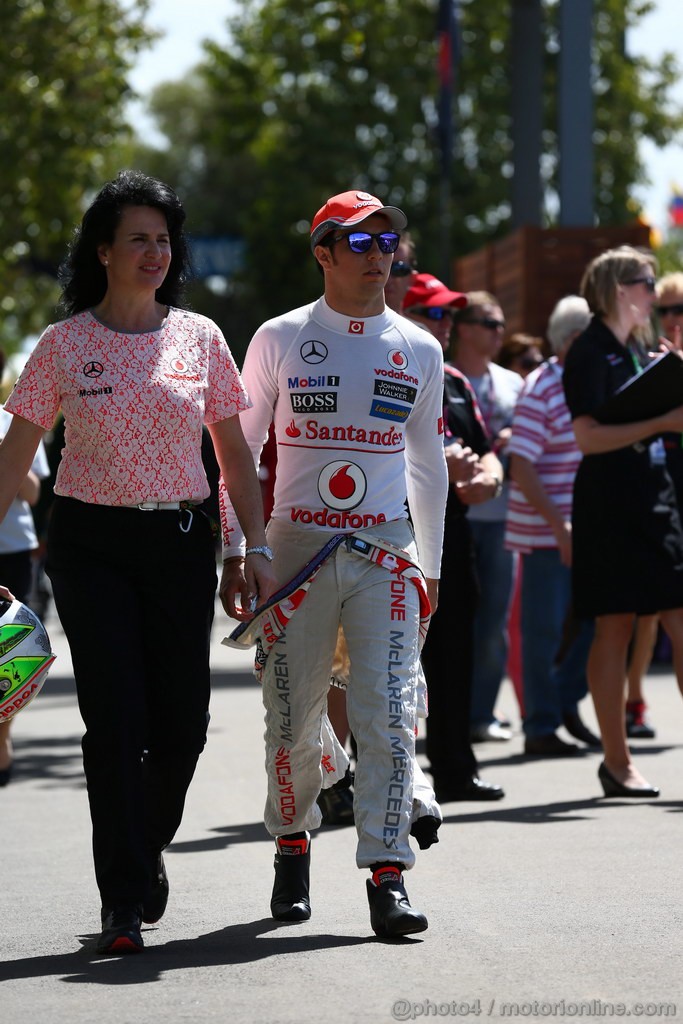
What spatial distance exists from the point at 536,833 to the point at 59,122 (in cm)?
1856

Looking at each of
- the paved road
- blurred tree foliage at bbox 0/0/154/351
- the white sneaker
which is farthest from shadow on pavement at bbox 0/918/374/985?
blurred tree foliage at bbox 0/0/154/351

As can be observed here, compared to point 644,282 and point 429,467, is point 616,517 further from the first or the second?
point 429,467

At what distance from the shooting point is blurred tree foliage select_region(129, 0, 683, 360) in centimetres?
4147

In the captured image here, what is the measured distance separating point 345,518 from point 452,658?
8.29 feet

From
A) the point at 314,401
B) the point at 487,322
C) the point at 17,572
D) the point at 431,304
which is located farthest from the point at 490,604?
the point at 314,401

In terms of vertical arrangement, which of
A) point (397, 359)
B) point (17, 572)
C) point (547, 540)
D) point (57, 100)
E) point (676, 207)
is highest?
point (676, 207)

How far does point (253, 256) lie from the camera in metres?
45.0

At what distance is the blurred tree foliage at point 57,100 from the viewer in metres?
23.2

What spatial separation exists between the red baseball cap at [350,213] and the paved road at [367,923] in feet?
4.76

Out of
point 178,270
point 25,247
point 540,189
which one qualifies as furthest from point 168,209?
point 25,247

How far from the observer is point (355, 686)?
5.79 metres

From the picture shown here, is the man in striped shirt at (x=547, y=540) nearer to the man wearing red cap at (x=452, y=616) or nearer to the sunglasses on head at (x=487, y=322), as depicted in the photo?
the sunglasses on head at (x=487, y=322)

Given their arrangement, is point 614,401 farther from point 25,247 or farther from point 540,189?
point 25,247

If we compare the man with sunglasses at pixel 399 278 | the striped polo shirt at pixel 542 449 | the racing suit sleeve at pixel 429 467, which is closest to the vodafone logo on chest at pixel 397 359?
the racing suit sleeve at pixel 429 467
